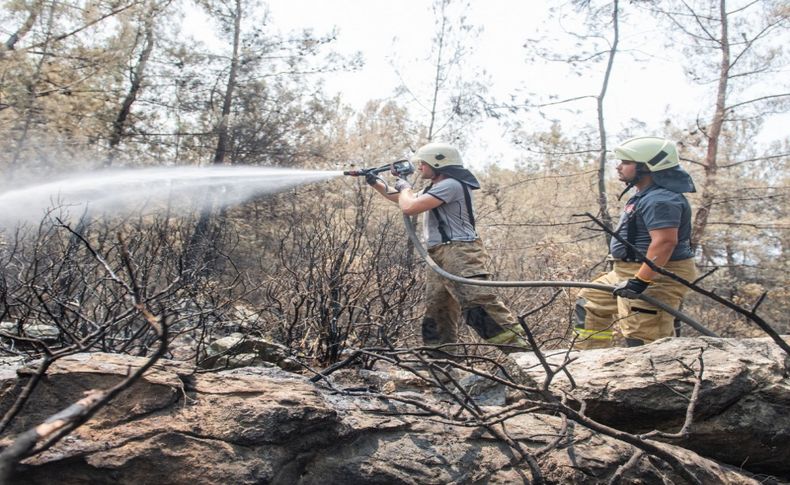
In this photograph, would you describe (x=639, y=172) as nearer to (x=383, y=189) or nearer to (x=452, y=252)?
(x=452, y=252)

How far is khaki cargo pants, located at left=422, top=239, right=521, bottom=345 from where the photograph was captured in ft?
14.1

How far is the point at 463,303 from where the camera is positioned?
4375 millimetres

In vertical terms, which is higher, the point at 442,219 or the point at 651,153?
the point at 651,153

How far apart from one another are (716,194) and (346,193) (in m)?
9.14

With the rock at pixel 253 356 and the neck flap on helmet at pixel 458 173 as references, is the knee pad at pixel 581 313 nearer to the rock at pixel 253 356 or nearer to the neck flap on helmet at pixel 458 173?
the neck flap on helmet at pixel 458 173

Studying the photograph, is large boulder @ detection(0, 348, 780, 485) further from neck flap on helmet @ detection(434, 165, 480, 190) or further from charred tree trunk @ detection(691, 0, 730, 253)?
charred tree trunk @ detection(691, 0, 730, 253)

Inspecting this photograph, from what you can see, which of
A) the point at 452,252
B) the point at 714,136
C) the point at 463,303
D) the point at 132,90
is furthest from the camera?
the point at 132,90

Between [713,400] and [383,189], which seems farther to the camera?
[383,189]

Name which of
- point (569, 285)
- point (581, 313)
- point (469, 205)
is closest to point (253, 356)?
point (469, 205)

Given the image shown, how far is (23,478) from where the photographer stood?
2.13 meters

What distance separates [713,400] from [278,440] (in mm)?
2291

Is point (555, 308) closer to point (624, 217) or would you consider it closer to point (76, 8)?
point (624, 217)

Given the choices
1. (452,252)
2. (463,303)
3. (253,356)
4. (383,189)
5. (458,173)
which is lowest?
(253,356)

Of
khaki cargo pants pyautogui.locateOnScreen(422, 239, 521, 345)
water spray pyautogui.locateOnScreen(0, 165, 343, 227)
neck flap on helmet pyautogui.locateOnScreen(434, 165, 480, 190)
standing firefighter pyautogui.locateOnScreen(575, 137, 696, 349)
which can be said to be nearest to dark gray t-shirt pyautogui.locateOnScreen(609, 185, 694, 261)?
standing firefighter pyautogui.locateOnScreen(575, 137, 696, 349)
